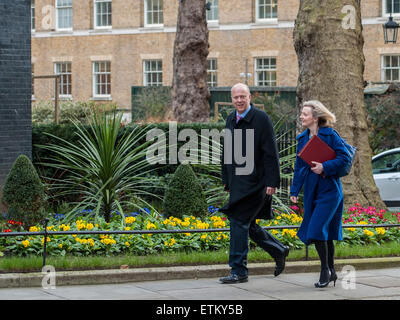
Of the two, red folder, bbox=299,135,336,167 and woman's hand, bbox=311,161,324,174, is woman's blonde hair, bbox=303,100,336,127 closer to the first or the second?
red folder, bbox=299,135,336,167

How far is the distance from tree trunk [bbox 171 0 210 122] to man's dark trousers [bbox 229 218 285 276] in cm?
1177

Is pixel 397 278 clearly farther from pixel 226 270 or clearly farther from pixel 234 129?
pixel 234 129

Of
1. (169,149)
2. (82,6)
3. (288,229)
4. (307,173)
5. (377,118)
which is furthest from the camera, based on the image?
(82,6)

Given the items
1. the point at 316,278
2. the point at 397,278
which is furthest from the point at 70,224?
the point at 397,278

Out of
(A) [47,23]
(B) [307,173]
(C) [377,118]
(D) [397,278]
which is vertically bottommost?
(D) [397,278]

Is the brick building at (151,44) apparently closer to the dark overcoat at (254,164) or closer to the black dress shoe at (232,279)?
the dark overcoat at (254,164)

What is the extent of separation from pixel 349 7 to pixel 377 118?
11060 mm

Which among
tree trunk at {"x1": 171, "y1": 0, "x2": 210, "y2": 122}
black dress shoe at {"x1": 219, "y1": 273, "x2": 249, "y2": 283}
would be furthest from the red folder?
tree trunk at {"x1": 171, "y1": 0, "x2": 210, "y2": 122}

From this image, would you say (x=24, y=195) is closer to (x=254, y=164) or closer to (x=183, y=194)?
(x=183, y=194)

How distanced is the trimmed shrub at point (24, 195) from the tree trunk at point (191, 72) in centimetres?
956

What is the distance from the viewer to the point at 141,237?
1014 cm

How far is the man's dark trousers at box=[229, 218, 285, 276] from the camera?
8.37 meters

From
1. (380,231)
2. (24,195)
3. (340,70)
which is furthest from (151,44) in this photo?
(380,231)

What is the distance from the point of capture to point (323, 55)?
1357 cm
